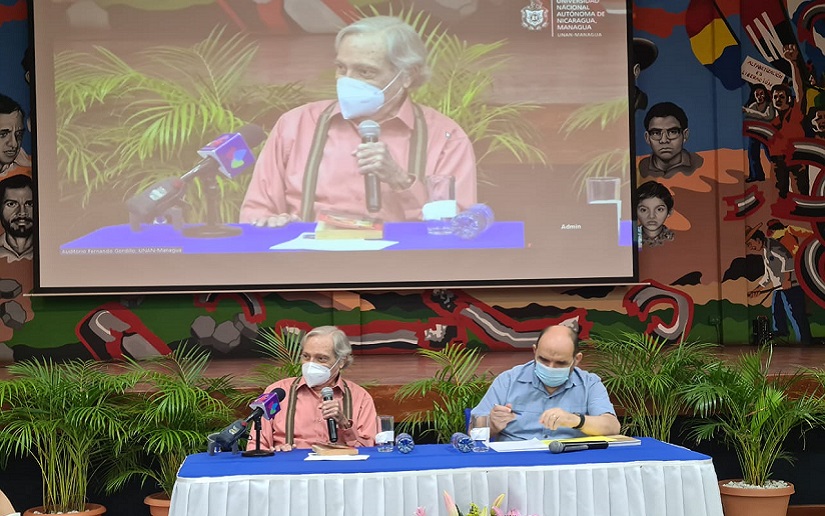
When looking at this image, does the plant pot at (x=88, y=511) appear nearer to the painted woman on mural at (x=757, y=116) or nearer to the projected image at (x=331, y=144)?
the projected image at (x=331, y=144)

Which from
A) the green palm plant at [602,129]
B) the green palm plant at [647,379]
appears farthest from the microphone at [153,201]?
the green palm plant at [647,379]

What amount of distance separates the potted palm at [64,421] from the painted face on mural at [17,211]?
2.10 meters

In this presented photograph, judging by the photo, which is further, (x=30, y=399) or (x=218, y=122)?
(x=218, y=122)

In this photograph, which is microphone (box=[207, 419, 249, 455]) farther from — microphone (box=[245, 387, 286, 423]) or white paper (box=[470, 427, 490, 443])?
white paper (box=[470, 427, 490, 443])

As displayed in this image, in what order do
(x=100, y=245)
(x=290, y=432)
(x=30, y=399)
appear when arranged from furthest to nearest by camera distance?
(x=100, y=245) → (x=30, y=399) → (x=290, y=432)

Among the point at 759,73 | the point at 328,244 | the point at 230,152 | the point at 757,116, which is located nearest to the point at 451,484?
the point at 328,244

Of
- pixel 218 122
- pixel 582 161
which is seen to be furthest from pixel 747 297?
pixel 218 122

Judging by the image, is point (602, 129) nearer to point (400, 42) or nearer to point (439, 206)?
point (439, 206)

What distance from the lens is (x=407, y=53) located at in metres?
6.91

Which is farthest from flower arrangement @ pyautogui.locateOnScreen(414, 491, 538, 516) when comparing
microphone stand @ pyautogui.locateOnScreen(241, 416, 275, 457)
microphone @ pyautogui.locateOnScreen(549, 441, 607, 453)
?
microphone stand @ pyautogui.locateOnScreen(241, 416, 275, 457)

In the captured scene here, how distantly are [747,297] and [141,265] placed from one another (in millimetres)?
4268

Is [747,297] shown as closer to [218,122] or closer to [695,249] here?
[695,249]

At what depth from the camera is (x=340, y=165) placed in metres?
6.87

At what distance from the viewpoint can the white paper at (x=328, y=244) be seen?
22.3 ft
